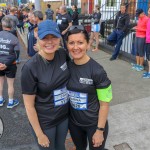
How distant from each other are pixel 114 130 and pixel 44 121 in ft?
5.58

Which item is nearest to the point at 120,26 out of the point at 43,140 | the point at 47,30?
the point at 47,30

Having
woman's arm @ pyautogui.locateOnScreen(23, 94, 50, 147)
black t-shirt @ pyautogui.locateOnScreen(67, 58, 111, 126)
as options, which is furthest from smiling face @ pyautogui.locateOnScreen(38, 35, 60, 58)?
woman's arm @ pyautogui.locateOnScreen(23, 94, 50, 147)

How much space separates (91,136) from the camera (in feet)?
6.91

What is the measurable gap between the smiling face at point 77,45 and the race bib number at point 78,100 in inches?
12.9

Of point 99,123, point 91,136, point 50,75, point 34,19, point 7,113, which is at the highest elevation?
point 34,19

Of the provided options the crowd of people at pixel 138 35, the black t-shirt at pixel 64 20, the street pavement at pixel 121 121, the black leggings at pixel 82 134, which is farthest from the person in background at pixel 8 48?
the black t-shirt at pixel 64 20

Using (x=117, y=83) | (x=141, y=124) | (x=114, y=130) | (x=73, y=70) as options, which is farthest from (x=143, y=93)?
(x=73, y=70)

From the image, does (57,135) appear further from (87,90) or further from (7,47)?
(7,47)

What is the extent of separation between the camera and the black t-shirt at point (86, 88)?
1.89 m

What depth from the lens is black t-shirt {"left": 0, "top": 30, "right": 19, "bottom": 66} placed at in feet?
13.3

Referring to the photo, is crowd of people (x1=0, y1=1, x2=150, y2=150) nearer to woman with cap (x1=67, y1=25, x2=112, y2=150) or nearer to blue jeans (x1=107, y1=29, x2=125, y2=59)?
woman with cap (x1=67, y1=25, x2=112, y2=150)

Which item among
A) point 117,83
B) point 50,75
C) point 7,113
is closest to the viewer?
point 50,75

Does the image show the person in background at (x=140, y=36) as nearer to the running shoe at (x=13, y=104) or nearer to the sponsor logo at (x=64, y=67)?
the running shoe at (x=13, y=104)

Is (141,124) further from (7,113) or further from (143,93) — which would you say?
(7,113)
